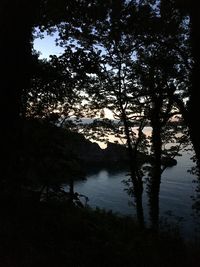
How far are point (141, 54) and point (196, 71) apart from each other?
9.93m

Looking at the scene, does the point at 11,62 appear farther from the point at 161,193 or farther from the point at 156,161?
the point at 161,193

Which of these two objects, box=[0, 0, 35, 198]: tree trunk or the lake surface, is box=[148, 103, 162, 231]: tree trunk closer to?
box=[0, 0, 35, 198]: tree trunk

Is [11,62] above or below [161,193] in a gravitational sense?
above

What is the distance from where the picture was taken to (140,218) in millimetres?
22438

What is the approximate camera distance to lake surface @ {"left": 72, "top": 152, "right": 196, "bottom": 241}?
48.1 m

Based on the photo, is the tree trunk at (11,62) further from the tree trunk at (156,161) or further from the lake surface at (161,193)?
the lake surface at (161,193)

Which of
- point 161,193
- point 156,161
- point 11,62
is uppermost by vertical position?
point 11,62

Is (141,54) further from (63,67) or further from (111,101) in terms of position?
(63,67)

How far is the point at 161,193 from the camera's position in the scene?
60.0 meters

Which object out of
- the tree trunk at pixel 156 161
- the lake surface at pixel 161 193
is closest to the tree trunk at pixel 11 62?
the tree trunk at pixel 156 161

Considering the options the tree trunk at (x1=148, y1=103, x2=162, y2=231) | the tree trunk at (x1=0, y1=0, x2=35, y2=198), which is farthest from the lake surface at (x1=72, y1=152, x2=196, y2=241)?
the tree trunk at (x1=0, y1=0, x2=35, y2=198)

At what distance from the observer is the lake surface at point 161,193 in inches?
1893

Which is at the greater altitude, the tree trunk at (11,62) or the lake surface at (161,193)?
the tree trunk at (11,62)

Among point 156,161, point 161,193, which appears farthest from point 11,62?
point 161,193
